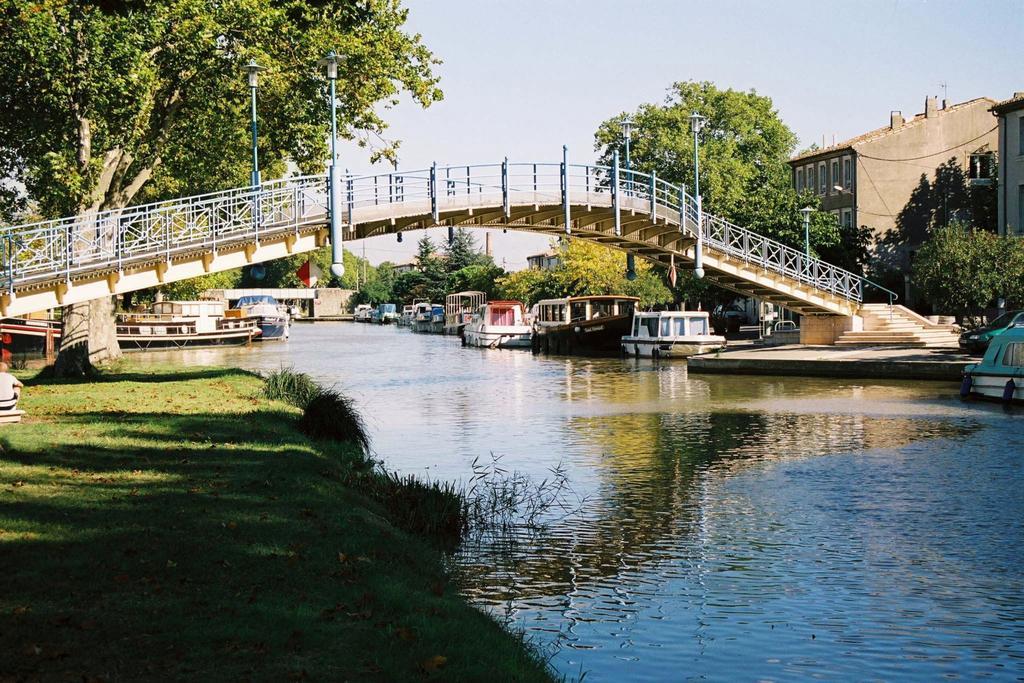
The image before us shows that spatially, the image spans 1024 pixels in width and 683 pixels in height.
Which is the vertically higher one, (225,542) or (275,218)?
(275,218)

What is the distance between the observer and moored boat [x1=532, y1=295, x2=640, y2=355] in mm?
61844

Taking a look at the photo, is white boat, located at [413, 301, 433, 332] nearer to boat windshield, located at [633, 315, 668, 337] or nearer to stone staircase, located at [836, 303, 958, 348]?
boat windshield, located at [633, 315, 668, 337]

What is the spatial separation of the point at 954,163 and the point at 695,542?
59458mm

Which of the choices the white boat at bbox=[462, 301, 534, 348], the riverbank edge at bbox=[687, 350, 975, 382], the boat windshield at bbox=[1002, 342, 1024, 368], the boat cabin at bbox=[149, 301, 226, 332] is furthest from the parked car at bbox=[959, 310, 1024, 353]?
the boat cabin at bbox=[149, 301, 226, 332]

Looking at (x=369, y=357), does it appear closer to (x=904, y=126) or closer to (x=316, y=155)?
(x=316, y=155)

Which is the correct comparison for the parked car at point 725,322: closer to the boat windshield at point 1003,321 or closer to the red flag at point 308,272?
the red flag at point 308,272

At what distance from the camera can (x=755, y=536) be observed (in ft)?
46.7

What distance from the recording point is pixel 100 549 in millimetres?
9383

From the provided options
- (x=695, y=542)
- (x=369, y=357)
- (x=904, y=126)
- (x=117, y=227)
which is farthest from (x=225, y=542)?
(x=904, y=126)

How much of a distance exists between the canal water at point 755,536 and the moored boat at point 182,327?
39401 millimetres

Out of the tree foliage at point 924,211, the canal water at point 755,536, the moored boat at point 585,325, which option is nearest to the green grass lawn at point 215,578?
the canal water at point 755,536

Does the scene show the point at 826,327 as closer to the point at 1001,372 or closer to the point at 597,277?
the point at 1001,372

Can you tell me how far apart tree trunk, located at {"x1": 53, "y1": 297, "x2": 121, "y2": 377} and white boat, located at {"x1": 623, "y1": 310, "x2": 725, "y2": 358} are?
79.4ft

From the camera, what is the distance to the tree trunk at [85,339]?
30953mm
